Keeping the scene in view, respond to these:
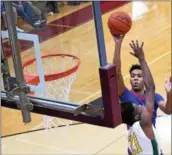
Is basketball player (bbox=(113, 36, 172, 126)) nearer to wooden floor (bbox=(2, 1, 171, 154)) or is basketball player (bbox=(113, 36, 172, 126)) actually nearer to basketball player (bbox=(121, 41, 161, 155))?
basketball player (bbox=(121, 41, 161, 155))

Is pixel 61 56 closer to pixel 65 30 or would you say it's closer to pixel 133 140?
pixel 133 140

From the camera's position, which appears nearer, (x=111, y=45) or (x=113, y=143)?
(x=113, y=143)

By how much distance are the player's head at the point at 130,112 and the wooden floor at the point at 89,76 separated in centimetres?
72

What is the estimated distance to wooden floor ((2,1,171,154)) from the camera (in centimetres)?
508

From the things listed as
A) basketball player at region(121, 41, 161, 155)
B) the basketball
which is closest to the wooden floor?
the basketball

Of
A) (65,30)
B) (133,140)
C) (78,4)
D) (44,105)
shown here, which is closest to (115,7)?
(78,4)

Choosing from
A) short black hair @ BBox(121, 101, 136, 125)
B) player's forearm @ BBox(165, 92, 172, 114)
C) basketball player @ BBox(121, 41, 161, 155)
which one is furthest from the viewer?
player's forearm @ BBox(165, 92, 172, 114)

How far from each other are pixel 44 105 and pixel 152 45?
17.2 feet

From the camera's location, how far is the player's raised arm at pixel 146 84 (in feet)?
10.9

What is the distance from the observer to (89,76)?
21.9 feet

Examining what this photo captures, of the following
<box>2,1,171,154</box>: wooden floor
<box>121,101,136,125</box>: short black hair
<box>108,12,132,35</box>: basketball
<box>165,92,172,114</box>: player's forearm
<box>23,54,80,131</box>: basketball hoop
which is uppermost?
<box>108,12,132,35</box>: basketball

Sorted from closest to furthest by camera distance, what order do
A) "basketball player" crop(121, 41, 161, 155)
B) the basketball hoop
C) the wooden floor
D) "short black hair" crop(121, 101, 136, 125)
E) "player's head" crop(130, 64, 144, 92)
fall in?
"short black hair" crop(121, 101, 136, 125), "basketball player" crop(121, 41, 161, 155), "player's head" crop(130, 64, 144, 92), the basketball hoop, the wooden floor

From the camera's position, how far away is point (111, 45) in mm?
7863

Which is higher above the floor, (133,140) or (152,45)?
(133,140)
